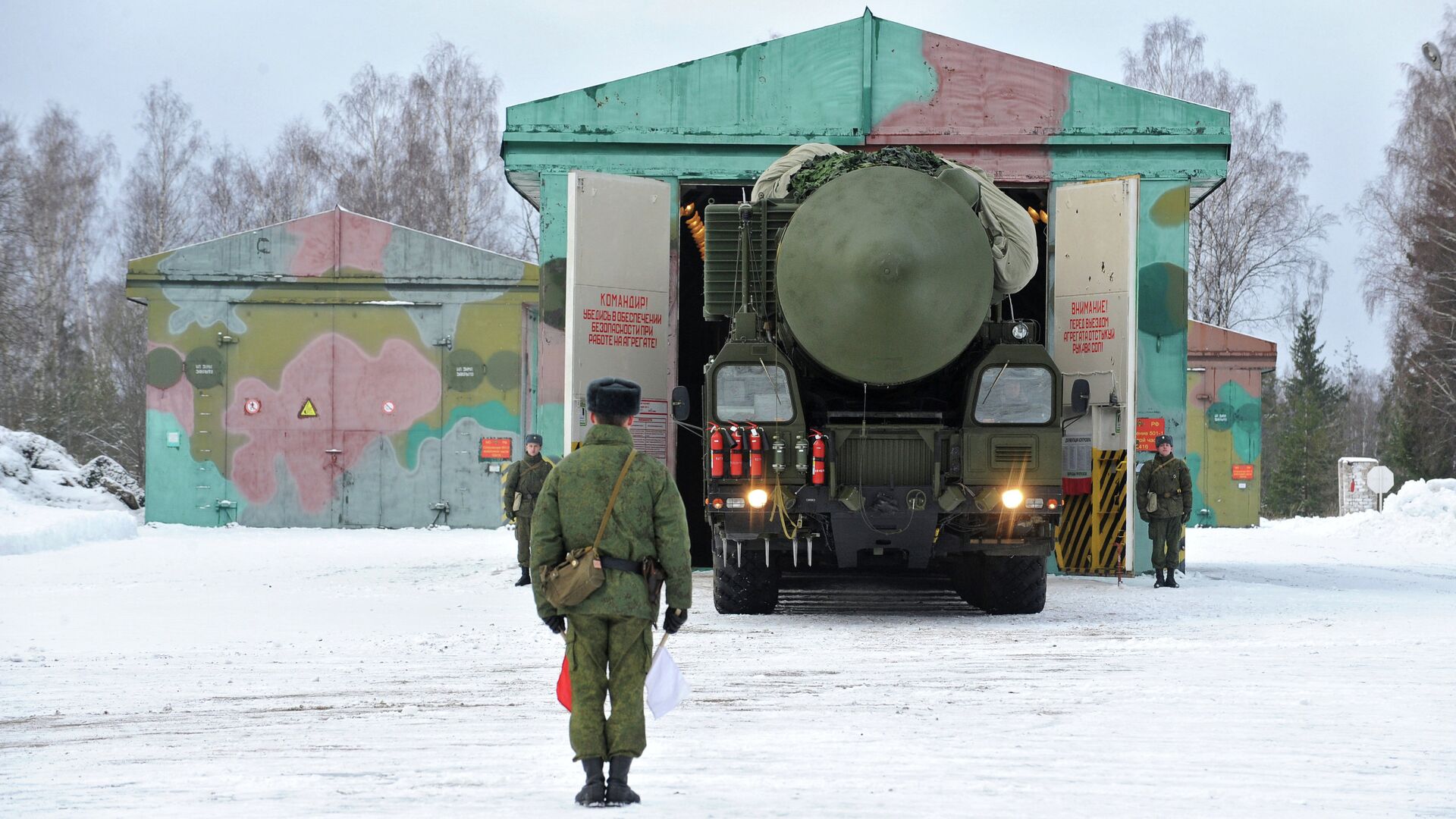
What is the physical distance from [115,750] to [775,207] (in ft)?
21.3

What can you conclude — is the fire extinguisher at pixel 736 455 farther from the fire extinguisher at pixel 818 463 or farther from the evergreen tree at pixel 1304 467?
the evergreen tree at pixel 1304 467

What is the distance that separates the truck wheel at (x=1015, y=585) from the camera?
11.7m

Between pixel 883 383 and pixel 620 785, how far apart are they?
5.91m

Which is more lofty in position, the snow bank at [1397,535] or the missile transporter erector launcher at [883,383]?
the missile transporter erector launcher at [883,383]

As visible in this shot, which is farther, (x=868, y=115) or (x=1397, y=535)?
(x=1397, y=535)

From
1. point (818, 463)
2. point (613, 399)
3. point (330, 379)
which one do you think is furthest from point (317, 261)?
point (613, 399)

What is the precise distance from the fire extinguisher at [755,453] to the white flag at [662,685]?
5382 mm

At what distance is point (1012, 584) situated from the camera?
11.8 m

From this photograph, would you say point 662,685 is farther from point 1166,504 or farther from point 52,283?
point 52,283

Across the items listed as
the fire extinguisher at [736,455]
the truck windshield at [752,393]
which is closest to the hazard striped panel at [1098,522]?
the truck windshield at [752,393]

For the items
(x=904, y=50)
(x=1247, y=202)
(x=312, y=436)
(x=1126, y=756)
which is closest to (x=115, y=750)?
(x=1126, y=756)

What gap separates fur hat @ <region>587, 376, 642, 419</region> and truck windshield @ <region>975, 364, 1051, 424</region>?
18.8 feet

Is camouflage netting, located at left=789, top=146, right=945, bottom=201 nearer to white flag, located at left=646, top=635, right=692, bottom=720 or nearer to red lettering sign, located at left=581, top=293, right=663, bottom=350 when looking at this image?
red lettering sign, located at left=581, top=293, right=663, bottom=350

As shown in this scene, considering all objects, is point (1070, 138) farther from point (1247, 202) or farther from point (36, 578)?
point (1247, 202)
